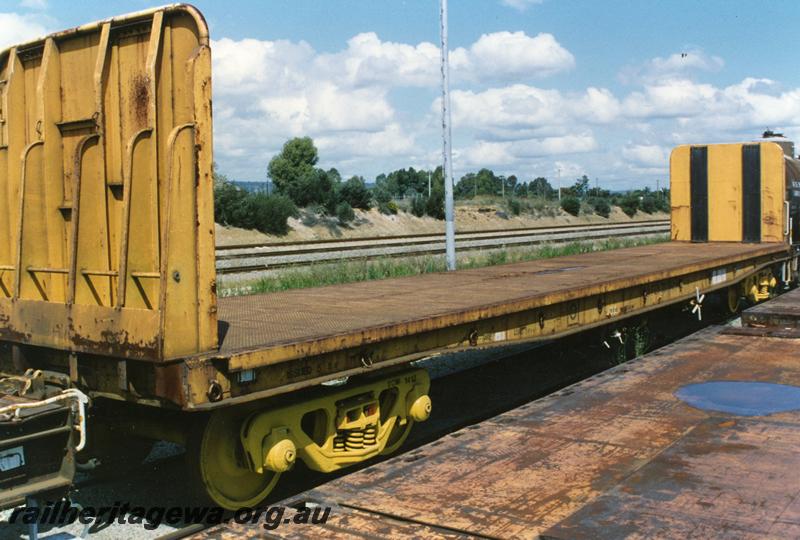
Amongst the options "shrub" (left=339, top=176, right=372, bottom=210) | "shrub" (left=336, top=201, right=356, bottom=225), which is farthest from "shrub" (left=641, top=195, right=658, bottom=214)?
"shrub" (left=336, top=201, right=356, bottom=225)

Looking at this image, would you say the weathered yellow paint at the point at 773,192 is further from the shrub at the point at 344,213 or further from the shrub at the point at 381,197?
the shrub at the point at 381,197

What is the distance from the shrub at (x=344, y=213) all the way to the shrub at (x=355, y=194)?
261cm

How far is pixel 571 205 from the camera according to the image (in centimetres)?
6938

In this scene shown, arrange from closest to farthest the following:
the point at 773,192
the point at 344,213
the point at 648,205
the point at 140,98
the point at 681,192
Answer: the point at 140,98 → the point at 773,192 → the point at 681,192 → the point at 344,213 → the point at 648,205

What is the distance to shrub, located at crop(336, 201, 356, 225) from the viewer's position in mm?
44438

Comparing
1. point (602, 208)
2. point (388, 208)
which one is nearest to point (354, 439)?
point (388, 208)

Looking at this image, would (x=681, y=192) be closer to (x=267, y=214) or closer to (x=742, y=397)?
(x=742, y=397)

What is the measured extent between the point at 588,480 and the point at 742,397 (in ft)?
6.14

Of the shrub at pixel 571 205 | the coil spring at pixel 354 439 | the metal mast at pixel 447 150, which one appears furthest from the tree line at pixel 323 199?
the coil spring at pixel 354 439

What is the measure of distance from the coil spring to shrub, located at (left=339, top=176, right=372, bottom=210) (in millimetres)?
42764

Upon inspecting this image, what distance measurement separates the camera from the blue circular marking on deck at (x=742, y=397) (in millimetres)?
4520

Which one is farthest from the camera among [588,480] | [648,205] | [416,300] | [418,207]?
[648,205]

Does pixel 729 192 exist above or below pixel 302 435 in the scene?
above

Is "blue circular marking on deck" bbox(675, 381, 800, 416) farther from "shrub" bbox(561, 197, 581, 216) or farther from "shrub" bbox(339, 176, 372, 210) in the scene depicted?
"shrub" bbox(561, 197, 581, 216)
